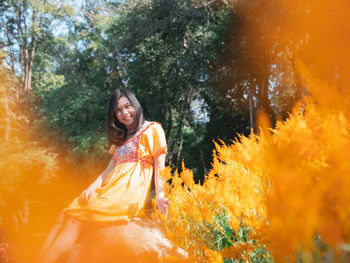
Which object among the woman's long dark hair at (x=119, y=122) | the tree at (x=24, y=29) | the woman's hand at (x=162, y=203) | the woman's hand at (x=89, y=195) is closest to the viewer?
the woman's hand at (x=162, y=203)

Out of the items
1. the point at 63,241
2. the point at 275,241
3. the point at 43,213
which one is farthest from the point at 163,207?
the point at 43,213

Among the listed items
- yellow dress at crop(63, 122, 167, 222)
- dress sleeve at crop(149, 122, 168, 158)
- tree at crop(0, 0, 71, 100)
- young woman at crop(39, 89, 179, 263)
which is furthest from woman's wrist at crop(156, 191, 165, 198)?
tree at crop(0, 0, 71, 100)

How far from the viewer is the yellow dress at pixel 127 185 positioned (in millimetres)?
1900

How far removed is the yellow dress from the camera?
190cm

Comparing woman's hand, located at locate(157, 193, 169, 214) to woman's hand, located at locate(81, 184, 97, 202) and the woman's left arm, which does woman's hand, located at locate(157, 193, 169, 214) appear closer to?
the woman's left arm

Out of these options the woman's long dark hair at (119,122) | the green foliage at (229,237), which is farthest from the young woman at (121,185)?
the green foliage at (229,237)

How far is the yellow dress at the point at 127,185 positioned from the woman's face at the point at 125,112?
0.18m

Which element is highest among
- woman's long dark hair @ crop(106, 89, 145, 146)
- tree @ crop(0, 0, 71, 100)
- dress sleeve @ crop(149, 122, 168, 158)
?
tree @ crop(0, 0, 71, 100)

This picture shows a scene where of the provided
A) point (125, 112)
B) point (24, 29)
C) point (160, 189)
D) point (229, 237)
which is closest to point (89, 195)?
point (160, 189)

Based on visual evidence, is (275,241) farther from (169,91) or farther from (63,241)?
(169,91)

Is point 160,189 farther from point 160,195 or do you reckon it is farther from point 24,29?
point 24,29

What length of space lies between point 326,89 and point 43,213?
49.7ft

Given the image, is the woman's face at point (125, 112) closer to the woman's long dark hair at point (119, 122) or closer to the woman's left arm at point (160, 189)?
the woman's long dark hair at point (119, 122)

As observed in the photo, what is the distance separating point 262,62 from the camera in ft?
37.3
